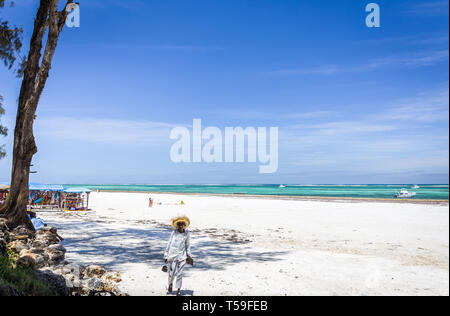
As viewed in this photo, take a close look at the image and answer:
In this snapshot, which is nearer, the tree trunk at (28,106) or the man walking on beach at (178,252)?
the man walking on beach at (178,252)

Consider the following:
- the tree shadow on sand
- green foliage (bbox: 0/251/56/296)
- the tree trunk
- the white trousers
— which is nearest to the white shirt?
the white trousers

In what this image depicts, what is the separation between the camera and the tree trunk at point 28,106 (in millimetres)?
12492

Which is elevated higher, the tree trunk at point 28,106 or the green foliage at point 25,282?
the tree trunk at point 28,106

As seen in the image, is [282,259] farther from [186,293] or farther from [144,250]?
[144,250]

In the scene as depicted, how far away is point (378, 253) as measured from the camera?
12.8 metres

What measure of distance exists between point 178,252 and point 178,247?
11 cm

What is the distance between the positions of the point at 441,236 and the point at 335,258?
31.8 ft

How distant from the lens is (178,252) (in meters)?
7.05

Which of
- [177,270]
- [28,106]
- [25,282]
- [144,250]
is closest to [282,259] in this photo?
[144,250]

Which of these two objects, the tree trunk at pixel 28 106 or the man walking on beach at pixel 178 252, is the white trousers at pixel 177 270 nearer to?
the man walking on beach at pixel 178 252

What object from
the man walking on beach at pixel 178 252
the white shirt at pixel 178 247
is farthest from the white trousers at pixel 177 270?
the white shirt at pixel 178 247

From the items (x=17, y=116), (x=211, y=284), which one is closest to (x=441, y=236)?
(x=211, y=284)
